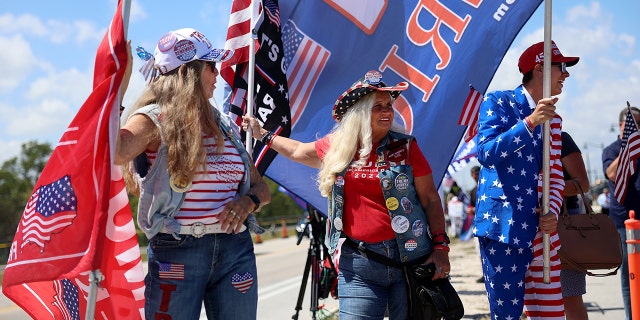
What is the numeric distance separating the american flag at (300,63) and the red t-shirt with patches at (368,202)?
2025 millimetres

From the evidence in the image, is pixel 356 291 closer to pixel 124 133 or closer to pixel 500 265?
pixel 500 265

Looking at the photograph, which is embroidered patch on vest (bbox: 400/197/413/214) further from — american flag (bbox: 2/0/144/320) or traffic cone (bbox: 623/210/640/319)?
traffic cone (bbox: 623/210/640/319)

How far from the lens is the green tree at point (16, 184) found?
52406mm

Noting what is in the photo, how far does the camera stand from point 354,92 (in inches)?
170

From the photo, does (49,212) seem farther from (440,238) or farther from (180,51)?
(440,238)

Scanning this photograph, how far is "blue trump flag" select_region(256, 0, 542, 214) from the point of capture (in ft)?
19.2

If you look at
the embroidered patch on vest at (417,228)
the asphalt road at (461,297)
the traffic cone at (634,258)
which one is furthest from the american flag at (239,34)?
the asphalt road at (461,297)

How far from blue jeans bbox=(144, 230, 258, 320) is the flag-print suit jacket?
1.58 m

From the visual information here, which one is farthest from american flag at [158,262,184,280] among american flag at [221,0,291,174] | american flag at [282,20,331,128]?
american flag at [282,20,331,128]

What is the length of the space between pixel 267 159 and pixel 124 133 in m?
2.57

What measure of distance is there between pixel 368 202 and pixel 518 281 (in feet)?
3.46

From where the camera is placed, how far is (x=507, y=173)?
438cm

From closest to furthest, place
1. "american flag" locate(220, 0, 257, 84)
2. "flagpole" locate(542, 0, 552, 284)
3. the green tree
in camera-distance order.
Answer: "flagpole" locate(542, 0, 552, 284)
"american flag" locate(220, 0, 257, 84)
the green tree

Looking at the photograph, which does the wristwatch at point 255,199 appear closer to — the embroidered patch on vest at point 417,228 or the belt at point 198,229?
the belt at point 198,229
